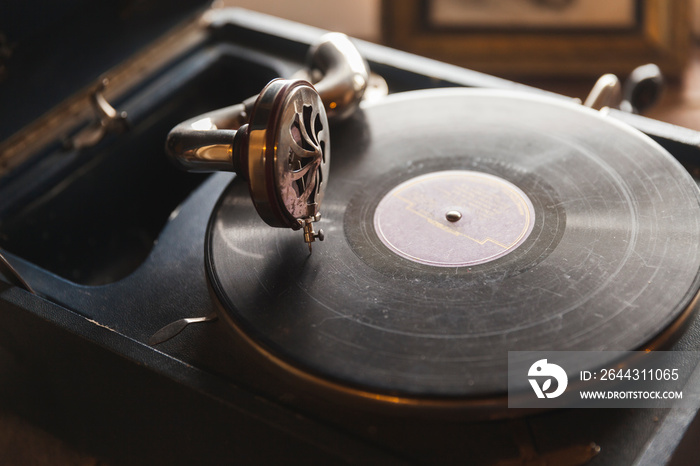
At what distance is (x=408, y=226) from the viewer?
1007 millimetres

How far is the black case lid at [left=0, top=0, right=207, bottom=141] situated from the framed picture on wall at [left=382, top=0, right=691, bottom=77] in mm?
812

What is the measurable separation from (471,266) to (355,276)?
0.14m

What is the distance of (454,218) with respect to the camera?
1.01 metres

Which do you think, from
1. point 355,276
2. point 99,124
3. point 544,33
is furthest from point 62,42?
point 544,33

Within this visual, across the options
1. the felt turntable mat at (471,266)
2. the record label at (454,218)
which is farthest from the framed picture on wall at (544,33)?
the record label at (454,218)

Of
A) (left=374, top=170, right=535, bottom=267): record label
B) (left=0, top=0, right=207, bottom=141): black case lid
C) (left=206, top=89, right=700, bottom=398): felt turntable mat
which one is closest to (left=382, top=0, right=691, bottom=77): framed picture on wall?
(left=0, top=0, right=207, bottom=141): black case lid

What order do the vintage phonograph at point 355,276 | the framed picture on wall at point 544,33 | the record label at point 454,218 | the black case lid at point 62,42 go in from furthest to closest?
the framed picture on wall at point 544,33
the black case lid at point 62,42
the record label at point 454,218
the vintage phonograph at point 355,276

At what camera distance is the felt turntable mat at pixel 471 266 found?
0.80m

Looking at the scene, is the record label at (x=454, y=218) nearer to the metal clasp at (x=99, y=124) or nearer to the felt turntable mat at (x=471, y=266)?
the felt turntable mat at (x=471, y=266)

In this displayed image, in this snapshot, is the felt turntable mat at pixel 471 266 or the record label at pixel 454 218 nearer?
the felt turntable mat at pixel 471 266

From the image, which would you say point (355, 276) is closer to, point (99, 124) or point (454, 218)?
point (454, 218)

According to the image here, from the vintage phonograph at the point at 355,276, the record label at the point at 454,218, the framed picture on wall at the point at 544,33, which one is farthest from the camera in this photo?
the framed picture on wall at the point at 544,33

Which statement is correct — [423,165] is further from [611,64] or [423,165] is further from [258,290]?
[611,64]

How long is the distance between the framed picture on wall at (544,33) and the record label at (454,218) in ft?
3.58
